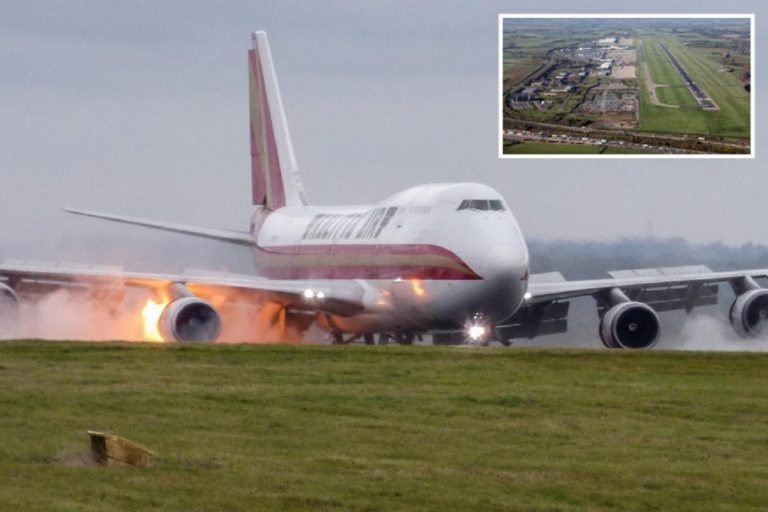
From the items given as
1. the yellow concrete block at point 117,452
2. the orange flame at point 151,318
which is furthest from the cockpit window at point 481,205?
the yellow concrete block at point 117,452

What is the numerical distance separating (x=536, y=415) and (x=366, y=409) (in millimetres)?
2597

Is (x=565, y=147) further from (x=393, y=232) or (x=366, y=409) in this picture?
(x=366, y=409)

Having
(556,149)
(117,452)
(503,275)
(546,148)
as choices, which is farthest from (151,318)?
(117,452)

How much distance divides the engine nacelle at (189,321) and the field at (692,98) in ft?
87.1

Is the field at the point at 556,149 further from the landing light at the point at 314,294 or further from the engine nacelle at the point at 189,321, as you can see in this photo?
the engine nacelle at the point at 189,321

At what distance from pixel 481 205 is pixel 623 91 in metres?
24.0

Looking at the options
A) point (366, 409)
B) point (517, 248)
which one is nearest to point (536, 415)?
point (366, 409)

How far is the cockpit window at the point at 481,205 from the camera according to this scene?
54188 millimetres

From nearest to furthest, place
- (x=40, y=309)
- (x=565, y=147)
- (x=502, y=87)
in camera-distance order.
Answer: (x=40, y=309) → (x=502, y=87) → (x=565, y=147)

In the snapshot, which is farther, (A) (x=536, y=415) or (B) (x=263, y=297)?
(B) (x=263, y=297)

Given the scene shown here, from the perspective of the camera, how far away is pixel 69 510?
21062 millimetres

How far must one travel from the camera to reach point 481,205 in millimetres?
54250

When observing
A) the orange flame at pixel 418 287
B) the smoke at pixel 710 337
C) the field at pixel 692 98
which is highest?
the field at pixel 692 98

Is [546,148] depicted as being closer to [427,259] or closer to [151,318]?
[427,259]
